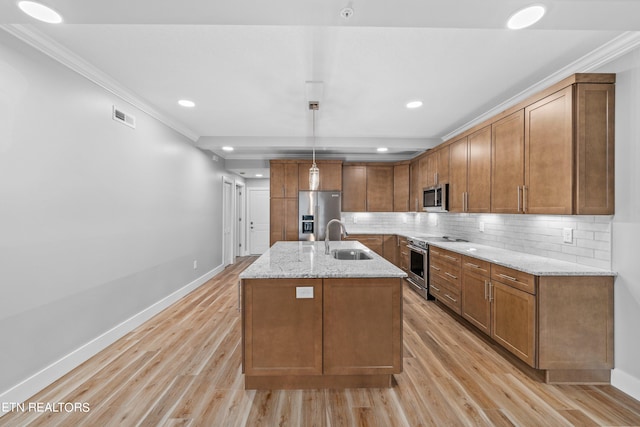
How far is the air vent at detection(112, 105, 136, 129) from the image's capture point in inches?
109

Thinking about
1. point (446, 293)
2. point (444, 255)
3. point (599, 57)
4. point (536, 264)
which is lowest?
point (446, 293)

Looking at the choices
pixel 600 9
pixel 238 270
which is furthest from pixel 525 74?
pixel 238 270

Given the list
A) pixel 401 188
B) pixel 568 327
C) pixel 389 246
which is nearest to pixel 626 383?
pixel 568 327

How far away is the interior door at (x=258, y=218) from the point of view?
26.1 feet

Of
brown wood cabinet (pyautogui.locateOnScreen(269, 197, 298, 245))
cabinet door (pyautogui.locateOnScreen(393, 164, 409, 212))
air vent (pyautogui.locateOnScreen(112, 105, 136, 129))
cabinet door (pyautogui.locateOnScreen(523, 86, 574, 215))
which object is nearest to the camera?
cabinet door (pyautogui.locateOnScreen(523, 86, 574, 215))

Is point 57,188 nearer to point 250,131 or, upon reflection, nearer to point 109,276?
point 109,276

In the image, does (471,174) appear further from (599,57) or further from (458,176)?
(599,57)

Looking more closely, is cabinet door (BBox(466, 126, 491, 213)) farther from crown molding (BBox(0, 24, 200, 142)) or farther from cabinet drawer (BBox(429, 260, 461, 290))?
crown molding (BBox(0, 24, 200, 142))

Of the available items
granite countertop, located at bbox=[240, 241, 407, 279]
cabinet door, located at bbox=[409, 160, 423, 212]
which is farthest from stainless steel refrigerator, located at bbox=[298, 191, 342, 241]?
granite countertop, located at bbox=[240, 241, 407, 279]

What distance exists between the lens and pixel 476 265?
2850mm

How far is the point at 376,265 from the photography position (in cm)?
221

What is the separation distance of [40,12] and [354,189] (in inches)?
191

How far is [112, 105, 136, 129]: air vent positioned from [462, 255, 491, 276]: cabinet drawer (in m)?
3.94

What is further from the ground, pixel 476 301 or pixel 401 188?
pixel 401 188
